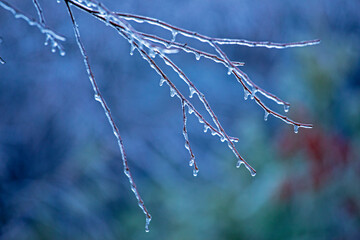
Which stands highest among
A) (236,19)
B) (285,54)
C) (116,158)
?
(236,19)

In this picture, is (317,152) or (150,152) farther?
(150,152)

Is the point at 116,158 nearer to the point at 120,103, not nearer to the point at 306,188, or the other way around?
the point at 120,103

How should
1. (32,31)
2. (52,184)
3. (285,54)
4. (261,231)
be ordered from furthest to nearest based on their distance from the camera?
1. (285,54)
2. (32,31)
3. (52,184)
4. (261,231)

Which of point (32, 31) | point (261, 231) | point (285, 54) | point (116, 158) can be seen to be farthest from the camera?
point (285, 54)

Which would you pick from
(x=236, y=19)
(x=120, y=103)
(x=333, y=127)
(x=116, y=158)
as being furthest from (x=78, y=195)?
A: (x=236, y=19)

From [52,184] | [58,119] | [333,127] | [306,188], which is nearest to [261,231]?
[306,188]

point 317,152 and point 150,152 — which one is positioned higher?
point 150,152

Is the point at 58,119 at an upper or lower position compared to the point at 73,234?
upper

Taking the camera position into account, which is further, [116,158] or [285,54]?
[285,54]
